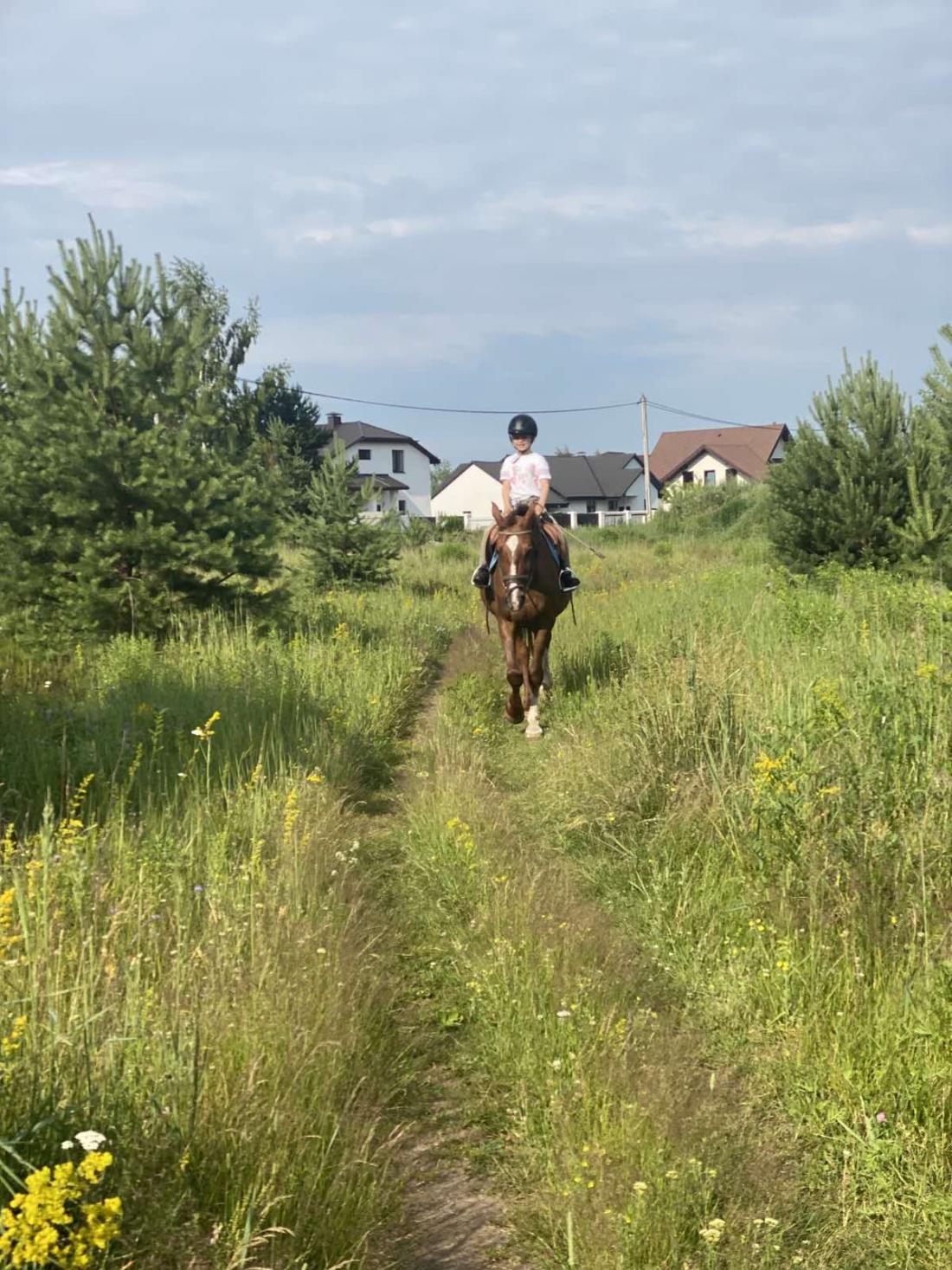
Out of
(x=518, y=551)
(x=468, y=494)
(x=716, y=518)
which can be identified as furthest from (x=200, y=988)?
(x=468, y=494)

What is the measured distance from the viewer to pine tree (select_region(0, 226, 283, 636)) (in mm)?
10250

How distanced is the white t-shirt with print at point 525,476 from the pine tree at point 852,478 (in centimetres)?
918

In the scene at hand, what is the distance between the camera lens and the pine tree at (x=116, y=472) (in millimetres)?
10250

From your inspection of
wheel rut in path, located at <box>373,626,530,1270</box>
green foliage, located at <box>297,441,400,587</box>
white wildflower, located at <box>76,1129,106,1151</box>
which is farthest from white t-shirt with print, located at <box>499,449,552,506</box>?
green foliage, located at <box>297,441,400,587</box>

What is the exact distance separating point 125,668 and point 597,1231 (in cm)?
733

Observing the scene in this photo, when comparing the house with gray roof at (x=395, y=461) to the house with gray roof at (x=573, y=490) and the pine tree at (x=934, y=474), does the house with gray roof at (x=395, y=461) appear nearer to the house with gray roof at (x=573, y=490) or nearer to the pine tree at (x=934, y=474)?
the house with gray roof at (x=573, y=490)

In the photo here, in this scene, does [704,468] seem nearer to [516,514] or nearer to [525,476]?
[525,476]

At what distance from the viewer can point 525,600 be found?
9.27 m

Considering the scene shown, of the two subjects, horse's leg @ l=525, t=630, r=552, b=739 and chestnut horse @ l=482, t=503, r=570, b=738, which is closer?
chestnut horse @ l=482, t=503, r=570, b=738

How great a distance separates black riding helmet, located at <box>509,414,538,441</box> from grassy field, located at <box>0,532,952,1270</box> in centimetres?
385

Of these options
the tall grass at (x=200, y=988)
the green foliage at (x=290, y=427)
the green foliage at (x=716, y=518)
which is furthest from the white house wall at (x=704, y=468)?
the tall grass at (x=200, y=988)

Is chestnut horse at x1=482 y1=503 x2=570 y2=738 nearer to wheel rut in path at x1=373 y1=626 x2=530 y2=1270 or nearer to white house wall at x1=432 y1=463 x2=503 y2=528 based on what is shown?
wheel rut in path at x1=373 y1=626 x2=530 y2=1270

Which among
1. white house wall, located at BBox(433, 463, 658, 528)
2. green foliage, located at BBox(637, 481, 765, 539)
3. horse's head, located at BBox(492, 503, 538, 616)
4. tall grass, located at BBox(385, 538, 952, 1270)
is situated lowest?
tall grass, located at BBox(385, 538, 952, 1270)

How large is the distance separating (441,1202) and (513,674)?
6.85 metres
